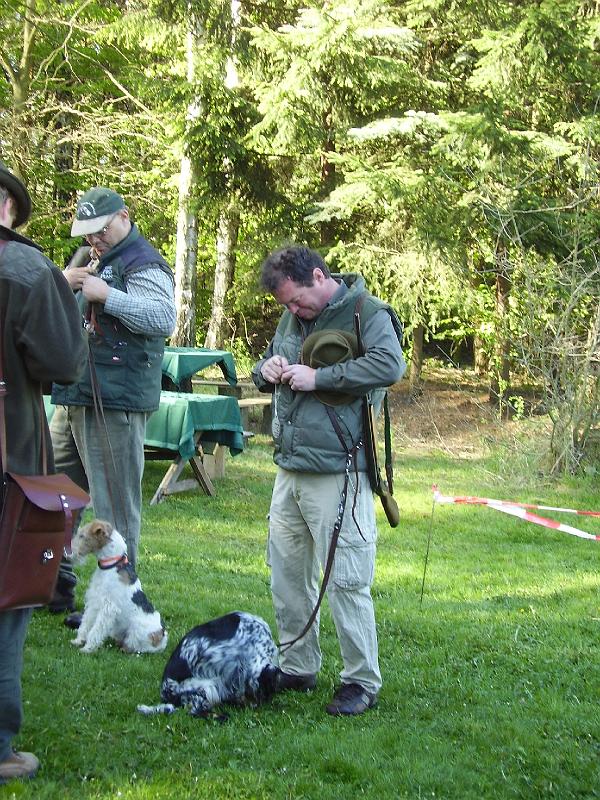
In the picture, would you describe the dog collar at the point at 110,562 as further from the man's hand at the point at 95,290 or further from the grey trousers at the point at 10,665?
the grey trousers at the point at 10,665

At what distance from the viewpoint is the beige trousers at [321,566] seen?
4094mm

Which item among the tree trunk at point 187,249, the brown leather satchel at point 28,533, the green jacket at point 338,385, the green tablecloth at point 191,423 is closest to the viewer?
the brown leather satchel at point 28,533

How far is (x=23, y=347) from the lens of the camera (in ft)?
9.93

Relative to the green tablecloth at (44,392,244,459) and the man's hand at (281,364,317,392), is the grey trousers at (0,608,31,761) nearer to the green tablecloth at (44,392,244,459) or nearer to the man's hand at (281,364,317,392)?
the man's hand at (281,364,317,392)

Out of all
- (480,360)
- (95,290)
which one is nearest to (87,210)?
(95,290)

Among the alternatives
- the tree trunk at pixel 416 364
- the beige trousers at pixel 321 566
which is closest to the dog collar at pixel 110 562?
the beige trousers at pixel 321 566

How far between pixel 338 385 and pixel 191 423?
5.49 meters

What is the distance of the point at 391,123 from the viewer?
1440 cm

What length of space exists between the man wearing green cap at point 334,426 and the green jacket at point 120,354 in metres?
0.82

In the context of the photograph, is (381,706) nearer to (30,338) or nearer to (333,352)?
(333,352)

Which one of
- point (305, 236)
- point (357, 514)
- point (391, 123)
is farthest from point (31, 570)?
point (305, 236)

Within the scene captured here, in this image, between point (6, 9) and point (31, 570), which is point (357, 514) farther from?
point (6, 9)

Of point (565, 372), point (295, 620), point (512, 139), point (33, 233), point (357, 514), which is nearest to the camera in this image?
point (357, 514)

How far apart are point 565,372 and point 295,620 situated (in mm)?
8350
